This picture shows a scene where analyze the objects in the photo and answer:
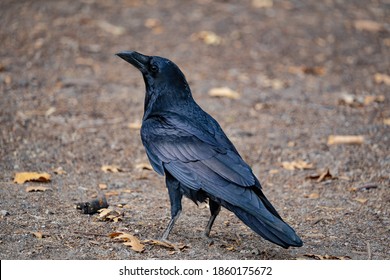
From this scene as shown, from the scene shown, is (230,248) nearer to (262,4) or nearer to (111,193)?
(111,193)

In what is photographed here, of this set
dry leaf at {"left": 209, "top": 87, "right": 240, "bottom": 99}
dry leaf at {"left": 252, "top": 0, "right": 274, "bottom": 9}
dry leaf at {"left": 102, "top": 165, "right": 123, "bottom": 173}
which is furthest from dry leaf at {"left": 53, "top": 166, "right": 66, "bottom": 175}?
dry leaf at {"left": 252, "top": 0, "right": 274, "bottom": 9}

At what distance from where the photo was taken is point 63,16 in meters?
12.5

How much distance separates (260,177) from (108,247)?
8.70ft

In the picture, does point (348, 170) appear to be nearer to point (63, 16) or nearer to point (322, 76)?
point (322, 76)

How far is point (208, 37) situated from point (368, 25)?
3.58 meters

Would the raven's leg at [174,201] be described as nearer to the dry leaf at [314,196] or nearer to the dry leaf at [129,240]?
the dry leaf at [129,240]

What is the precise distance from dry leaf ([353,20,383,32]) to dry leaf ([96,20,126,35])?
4657mm

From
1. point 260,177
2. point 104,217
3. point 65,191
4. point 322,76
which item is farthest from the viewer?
point 322,76

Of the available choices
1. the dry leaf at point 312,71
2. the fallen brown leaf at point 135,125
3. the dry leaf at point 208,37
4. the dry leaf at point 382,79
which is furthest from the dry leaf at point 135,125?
the dry leaf at point 382,79

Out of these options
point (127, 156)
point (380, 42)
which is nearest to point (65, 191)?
point (127, 156)

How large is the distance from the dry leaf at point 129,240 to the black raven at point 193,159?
0.28 metres

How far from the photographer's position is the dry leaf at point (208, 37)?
464 inches

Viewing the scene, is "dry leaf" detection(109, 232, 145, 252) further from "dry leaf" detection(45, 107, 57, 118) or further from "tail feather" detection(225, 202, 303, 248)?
"dry leaf" detection(45, 107, 57, 118)

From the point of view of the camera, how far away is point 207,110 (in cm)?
905
